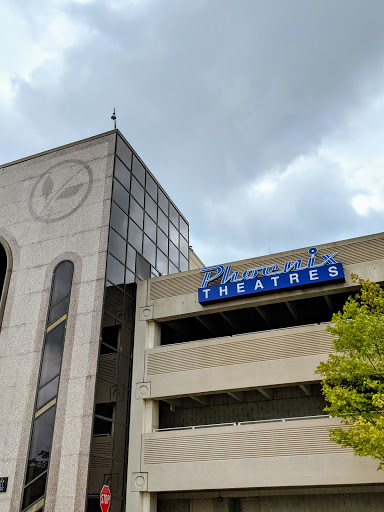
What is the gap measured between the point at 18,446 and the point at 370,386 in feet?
54.6

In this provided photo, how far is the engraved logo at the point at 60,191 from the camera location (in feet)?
98.1

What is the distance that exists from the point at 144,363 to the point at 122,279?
4.96m

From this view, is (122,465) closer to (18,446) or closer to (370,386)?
(18,446)

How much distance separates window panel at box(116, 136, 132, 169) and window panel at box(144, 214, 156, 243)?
3.73 m

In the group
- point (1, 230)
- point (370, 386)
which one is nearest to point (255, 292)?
point (370, 386)

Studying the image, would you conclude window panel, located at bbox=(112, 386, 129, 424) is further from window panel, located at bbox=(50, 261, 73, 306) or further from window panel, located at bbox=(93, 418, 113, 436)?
window panel, located at bbox=(50, 261, 73, 306)

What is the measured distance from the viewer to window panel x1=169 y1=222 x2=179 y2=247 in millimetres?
36562

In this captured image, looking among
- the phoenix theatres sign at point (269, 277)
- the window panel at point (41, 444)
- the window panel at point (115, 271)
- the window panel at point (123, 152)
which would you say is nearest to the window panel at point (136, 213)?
the window panel at point (123, 152)

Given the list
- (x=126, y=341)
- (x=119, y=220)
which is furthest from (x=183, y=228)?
(x=126, y=341)

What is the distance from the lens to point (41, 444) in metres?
23.1

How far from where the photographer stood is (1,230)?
31641 millimetres

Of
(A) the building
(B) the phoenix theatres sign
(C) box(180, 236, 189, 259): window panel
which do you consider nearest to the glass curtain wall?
(A) the building

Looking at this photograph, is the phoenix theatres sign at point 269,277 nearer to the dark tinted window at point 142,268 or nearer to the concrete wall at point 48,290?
the dark tinted window at point 142,268

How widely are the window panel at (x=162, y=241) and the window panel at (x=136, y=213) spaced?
249 cm
